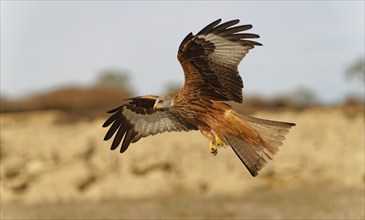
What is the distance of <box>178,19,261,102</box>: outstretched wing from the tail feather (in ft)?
1.60

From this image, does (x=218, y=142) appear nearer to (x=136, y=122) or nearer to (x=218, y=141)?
(x=218, y=141)

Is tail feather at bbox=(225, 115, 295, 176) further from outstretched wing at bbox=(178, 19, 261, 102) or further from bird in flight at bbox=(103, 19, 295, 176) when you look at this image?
outstretched wing at bbox=(178, 19, 261, 102)

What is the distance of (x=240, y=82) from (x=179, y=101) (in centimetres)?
85

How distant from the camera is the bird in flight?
10.5 metres

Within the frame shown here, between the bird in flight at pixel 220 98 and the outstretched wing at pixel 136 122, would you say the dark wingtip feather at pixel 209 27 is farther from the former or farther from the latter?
the outstretched wing at pixel 136 122

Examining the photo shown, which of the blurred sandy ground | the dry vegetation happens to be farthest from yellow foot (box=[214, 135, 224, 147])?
the blurred sandy ground

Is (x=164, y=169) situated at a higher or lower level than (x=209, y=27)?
lower

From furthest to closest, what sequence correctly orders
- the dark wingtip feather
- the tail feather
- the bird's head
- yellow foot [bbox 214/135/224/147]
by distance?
1. the bird's head
2. yellow foot [bbox 214/135/224/147]
3. the tail feather
4. the dark wingtip feather

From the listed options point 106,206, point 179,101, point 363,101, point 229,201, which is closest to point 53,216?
point 106,206

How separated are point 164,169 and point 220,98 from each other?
11.1 metres

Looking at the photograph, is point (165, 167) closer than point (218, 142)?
No

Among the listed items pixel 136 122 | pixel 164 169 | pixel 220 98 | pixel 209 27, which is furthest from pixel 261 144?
pixel 164 169

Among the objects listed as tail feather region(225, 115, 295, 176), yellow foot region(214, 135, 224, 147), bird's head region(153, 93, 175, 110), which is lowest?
tail feather region(225, 115, 295, 176)

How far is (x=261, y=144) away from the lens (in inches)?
425
